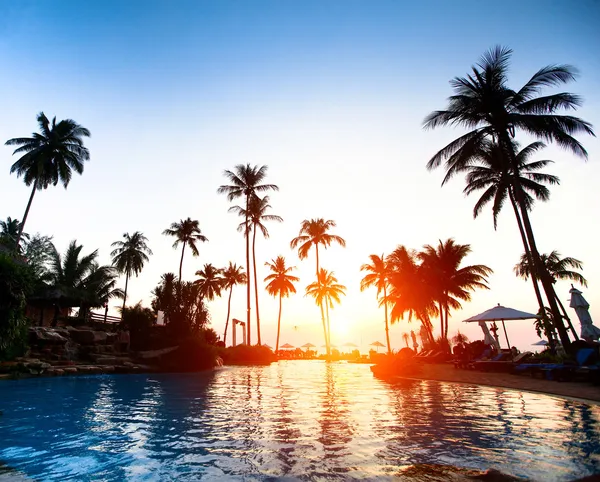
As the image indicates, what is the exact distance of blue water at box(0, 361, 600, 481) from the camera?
4180mm

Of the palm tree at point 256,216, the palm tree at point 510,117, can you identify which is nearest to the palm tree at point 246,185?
the palm tree at point 256,216

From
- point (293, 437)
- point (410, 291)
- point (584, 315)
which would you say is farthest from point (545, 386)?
point (410, 291)

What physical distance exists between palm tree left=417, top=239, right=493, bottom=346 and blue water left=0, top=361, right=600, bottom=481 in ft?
78.9

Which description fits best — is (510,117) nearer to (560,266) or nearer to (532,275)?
(532,275)

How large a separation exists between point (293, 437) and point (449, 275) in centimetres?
3134

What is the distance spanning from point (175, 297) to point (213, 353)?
20.2ft

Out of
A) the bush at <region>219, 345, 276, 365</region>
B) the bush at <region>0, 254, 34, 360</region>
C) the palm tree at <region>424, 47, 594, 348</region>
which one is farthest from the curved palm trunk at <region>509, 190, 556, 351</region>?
the bush at <region>219, 345, 276, 365</region>

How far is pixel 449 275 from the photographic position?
33375 mm

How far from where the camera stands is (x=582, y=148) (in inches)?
600

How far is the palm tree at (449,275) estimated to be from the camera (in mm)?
32812

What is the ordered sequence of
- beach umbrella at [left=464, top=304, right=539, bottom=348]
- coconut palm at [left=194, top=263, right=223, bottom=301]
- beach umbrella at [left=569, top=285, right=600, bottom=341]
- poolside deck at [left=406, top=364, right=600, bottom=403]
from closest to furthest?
1. poolside deck at [left=406, top=364, right=600, bottom=403]
2. beach umbrella at [left=569, top=285, right=600, bottom=341]
3. beach umbrella at [left=464, top=304, right=539, bottom=348]
4. coconut palm at [left=194, top=263, right=223, bottom=301]

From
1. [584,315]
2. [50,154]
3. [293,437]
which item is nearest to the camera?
[293,437]

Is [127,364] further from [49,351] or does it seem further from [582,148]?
[582,148]

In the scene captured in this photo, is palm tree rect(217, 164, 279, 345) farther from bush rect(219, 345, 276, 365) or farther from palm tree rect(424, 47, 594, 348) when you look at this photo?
palm tree rect(424, 47, 594, 348)
